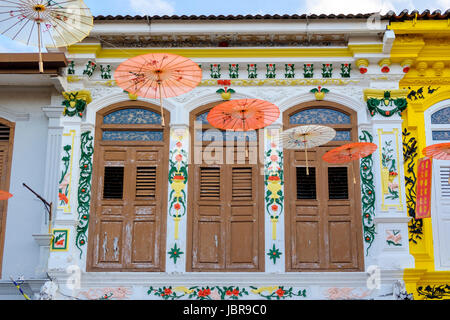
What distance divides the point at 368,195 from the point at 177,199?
9.03 ft

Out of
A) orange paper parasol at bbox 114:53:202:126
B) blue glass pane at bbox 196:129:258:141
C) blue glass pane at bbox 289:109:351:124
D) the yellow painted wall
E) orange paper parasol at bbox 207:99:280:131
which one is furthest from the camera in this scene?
blue glass pane at bbox 289:109:351:124

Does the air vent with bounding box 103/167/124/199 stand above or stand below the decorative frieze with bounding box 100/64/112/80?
below

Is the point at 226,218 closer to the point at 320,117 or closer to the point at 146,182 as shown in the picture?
the point at 146,182

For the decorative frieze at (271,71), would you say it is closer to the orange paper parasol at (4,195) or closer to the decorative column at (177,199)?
the decorative column at (177,199)

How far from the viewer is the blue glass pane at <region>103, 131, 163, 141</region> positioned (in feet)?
30.7

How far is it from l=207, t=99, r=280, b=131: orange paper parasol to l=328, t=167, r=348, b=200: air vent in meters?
1.40

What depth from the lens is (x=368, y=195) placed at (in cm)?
901

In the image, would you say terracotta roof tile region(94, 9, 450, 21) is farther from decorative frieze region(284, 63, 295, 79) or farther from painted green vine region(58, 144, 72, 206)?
painted green vine region(58, 144, 72, 206)

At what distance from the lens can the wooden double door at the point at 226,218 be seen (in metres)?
8.84

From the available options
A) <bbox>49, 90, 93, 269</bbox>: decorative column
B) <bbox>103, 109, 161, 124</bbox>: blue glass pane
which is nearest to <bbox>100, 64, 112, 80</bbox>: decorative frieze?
<bbox>49, 90, 93, 269</bbox>: decorative column

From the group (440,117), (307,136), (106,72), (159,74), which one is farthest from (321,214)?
(106,72)

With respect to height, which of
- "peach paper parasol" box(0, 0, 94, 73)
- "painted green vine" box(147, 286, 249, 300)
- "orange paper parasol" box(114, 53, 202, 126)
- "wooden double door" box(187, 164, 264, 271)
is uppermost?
"peach paper parasol" box(0, 0, 94, 73)

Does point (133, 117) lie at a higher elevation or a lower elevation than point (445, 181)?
higher

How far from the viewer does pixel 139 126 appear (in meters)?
9.34
